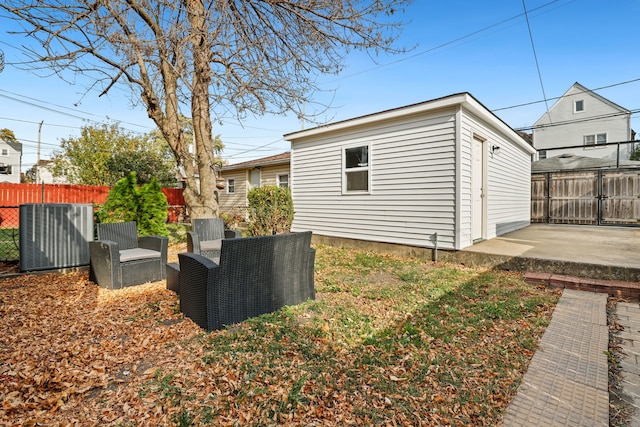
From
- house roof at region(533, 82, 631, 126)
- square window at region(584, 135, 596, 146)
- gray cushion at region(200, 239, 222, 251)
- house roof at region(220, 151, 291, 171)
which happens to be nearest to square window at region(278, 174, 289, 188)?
house roof at region(220, 151, 291, 171)

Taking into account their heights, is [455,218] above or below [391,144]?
below

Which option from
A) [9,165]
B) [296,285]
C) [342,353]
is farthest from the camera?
[9,165]

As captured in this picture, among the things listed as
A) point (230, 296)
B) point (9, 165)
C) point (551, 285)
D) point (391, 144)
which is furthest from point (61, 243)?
point (9, 165)

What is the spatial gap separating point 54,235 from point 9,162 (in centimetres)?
3601

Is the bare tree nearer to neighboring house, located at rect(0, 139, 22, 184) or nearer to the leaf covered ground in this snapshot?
the leaf covered ground

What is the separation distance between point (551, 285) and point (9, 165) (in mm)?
41586

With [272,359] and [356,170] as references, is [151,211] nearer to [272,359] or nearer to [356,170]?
[356,170]

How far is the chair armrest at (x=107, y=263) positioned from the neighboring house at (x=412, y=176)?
4.95 m

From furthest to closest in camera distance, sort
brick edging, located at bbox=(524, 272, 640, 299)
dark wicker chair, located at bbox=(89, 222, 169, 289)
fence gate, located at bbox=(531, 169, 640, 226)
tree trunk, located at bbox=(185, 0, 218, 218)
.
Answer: fence gate, located at bbox=(531, 169, 640, 226), tree trunk, located at bbox=(185, 0, 218, 218), dark wicker chair, located at bbox=(89, 222, 169, 289), brick edging, located at bbox=(524, 272, 640, 299)

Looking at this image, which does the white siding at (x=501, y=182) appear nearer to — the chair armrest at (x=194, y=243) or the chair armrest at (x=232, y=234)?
the chair armrest at (x=232, y=234)

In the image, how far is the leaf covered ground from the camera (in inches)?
70.2

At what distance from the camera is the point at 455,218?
5863 millimetres

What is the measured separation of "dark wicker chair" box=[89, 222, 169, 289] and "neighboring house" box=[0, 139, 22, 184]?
Answer: 117 ft

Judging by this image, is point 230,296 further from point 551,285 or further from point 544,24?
point 544,24
